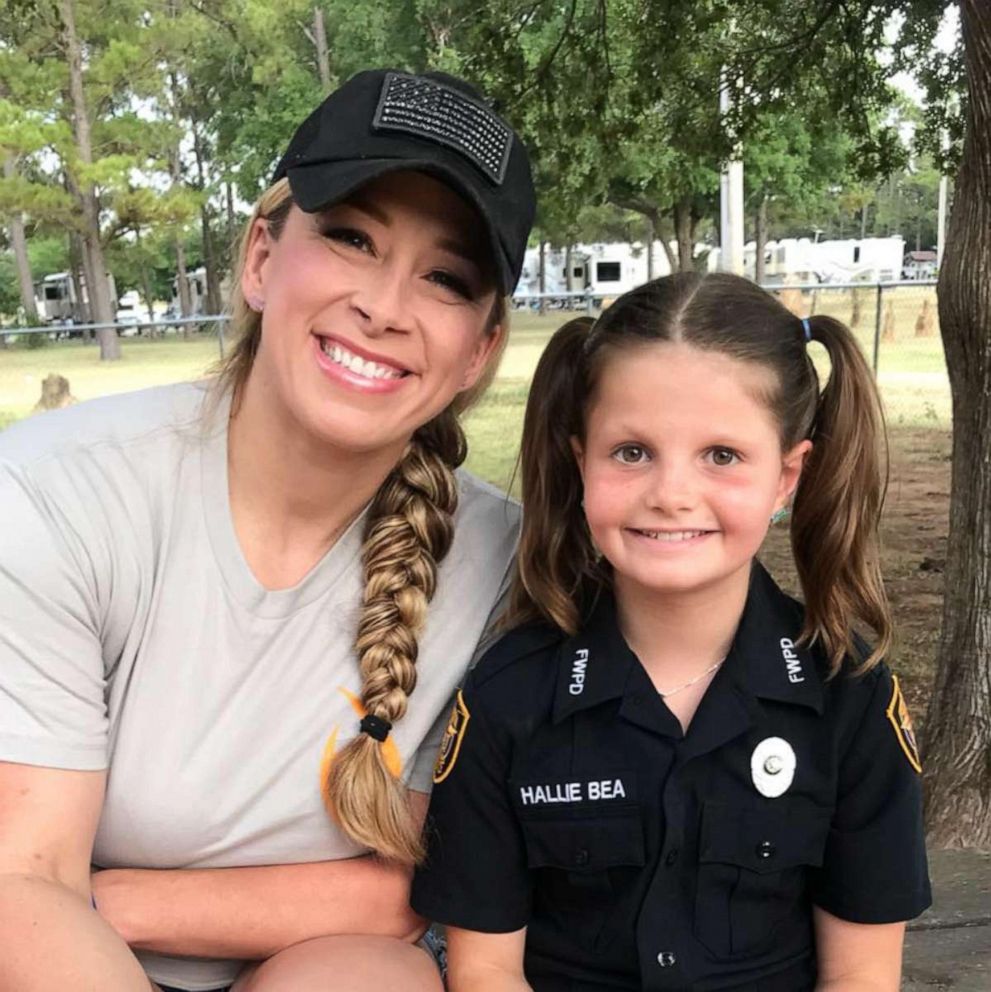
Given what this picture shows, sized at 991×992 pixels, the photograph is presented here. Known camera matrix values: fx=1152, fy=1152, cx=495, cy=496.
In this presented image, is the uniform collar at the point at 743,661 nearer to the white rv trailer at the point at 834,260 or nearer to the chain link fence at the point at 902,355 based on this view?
the chain link fence at the point at 902,355

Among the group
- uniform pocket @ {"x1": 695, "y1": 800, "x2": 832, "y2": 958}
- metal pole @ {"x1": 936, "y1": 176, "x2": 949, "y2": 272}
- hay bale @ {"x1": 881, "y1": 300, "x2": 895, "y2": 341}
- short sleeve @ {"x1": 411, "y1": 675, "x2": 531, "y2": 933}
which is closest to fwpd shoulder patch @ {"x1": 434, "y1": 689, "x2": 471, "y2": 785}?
short sleeve @ {"x1": 411, "y1": 675, "x2": 531, "y2": 933}

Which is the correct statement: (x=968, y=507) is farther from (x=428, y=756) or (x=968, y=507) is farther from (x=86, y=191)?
(x=86, y=191)

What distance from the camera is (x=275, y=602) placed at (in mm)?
1795

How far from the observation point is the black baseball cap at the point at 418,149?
1.59 m

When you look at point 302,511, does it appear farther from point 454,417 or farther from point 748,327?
point 748,327

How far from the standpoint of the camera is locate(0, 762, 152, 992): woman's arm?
4.87 feet

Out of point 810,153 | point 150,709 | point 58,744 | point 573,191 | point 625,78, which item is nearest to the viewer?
point 58,744

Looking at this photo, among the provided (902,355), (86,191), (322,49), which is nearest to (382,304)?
(902,355)

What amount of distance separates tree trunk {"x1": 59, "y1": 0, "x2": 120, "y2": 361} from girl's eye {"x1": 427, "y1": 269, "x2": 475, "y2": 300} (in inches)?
873

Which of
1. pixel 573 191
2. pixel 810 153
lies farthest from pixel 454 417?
pixel 810 153

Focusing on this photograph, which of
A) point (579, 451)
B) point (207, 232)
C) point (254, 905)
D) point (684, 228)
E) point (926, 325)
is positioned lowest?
point (926, 325)

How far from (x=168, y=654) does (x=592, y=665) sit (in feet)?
2.14

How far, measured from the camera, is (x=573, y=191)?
27.5 feet

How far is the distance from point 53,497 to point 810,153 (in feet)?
87.5
